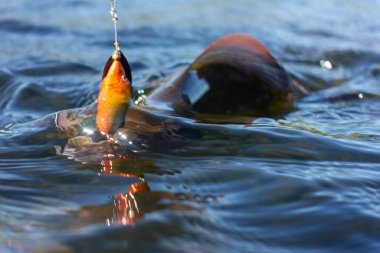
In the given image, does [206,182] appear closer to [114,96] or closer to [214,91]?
[114,96]

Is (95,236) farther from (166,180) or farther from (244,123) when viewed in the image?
(244,123)

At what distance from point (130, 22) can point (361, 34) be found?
220cm

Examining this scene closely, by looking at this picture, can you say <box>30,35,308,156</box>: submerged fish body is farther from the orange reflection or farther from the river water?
the orange reflection

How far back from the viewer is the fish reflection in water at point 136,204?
1796 millimetres

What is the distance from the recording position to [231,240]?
5.60ft

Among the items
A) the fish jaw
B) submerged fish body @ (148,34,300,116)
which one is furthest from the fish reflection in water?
submerged fish body @ (148,34,300,116)

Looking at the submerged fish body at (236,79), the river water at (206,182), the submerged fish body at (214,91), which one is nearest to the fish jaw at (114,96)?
the submerged fish body at (214,91)

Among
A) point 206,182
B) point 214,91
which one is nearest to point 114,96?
point 206,182

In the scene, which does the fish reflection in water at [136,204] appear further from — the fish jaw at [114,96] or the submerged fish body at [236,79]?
the submerged fish body at [236,79]

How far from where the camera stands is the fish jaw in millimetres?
2283

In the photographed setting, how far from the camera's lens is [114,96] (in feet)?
7.59

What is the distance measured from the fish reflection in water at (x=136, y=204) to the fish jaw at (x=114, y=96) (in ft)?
0.90

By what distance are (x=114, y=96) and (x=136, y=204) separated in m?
0.56

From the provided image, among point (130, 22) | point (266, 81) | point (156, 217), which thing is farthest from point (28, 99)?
point (130, 22)
